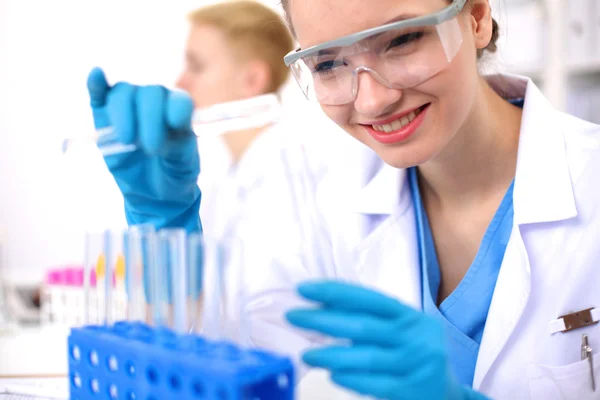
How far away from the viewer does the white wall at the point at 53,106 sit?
12.5 ft

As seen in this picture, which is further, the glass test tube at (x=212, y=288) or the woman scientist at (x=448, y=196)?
the woman scientist at (x=448, y=196)

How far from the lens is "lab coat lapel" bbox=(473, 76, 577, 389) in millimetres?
1114

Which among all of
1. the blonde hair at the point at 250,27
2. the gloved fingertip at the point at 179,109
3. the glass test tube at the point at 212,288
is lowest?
the glass test tube at the point at 212,288

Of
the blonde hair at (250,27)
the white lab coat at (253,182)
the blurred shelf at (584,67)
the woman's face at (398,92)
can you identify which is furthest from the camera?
the blonde hair at (250,27)

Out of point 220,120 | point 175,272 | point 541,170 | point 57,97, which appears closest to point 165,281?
point 175,272

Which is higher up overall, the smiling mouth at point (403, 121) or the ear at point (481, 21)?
Result: the ear at point (481, 21)

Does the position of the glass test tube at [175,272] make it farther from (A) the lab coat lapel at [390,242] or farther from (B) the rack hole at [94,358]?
(A) the lab coat lapel at [390,242]

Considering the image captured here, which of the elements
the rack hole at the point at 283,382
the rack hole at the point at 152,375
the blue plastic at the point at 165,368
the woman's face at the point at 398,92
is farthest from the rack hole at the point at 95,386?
the woman's face at the point at 398,92

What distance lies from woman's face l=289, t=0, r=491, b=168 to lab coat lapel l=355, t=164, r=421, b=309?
0.89 ft

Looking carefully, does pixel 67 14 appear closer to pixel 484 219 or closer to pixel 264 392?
pixel 484 219

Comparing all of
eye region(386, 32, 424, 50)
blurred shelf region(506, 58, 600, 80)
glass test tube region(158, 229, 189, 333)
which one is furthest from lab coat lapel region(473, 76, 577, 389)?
blurred shelf region(506, 58, 600, 80)

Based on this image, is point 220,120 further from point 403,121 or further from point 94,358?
point 94,358

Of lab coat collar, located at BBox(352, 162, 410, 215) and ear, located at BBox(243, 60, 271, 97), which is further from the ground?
ear, located at BBox(243, 60, 271, 97)

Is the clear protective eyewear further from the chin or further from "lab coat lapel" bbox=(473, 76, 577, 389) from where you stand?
"lab coat lapel" bbox=(473, 76, 577, 389)
